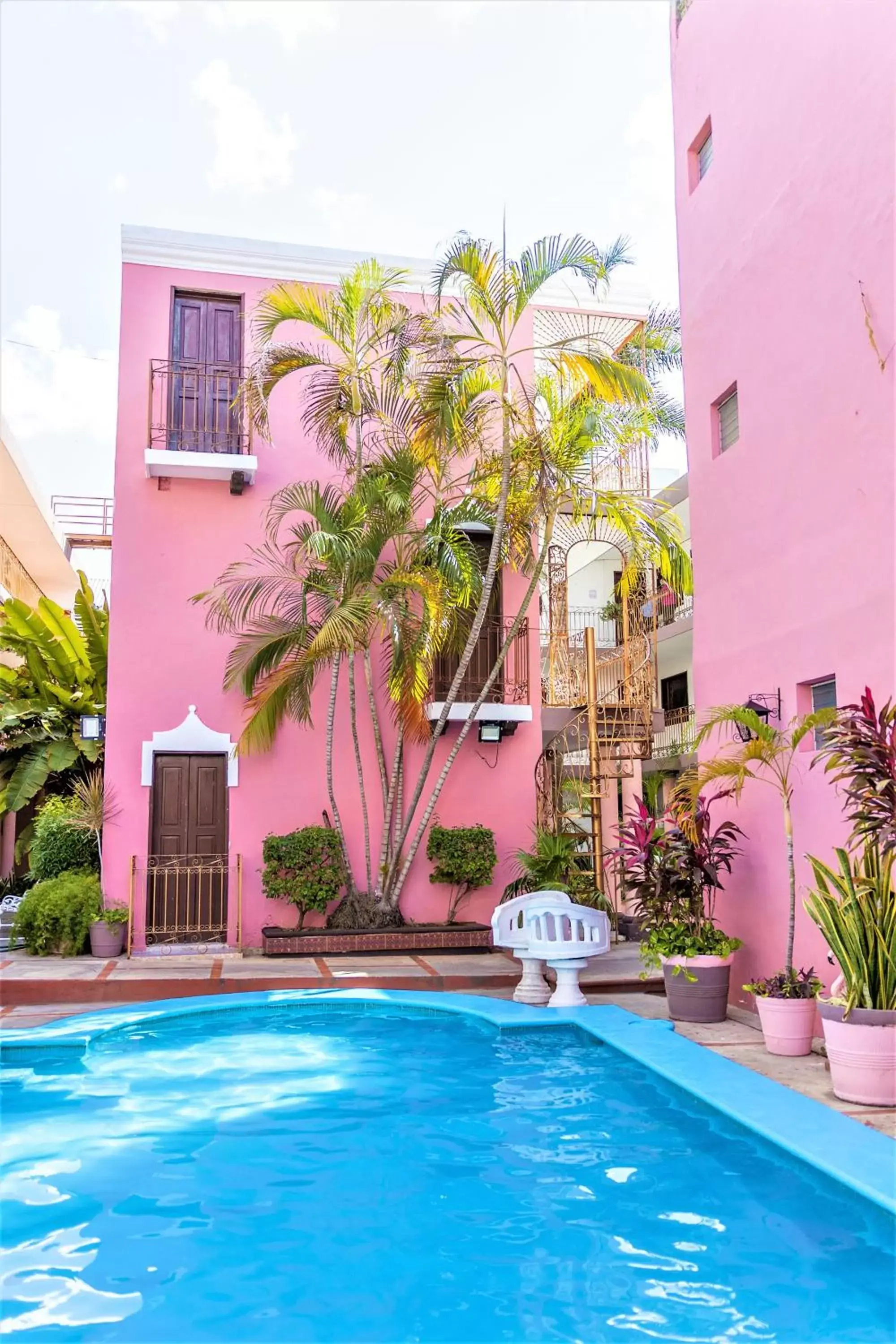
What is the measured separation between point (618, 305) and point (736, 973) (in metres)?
9.45

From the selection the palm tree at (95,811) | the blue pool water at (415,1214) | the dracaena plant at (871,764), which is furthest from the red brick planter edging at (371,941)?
the dracaena plant at (871,764)

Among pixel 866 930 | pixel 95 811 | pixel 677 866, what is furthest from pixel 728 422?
pixel 95 811

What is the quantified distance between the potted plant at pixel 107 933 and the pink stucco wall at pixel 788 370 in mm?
6317

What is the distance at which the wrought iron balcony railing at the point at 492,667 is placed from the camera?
1310cm

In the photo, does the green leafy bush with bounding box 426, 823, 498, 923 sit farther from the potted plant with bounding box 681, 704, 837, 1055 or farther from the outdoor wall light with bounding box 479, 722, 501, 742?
the potted plant with bounding box 681, 704, 837, 1055

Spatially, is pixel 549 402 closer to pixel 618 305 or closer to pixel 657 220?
pixel 618 305

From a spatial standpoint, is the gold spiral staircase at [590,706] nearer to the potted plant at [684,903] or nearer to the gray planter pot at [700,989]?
the potted plant at [684,903]

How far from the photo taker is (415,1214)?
450cm

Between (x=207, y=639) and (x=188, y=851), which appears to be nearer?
(x=188, y=851)

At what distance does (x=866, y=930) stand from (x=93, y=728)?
30.8 ft

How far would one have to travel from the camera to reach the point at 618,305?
14453mm

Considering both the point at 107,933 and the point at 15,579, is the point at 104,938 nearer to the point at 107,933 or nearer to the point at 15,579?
the point at 107,933

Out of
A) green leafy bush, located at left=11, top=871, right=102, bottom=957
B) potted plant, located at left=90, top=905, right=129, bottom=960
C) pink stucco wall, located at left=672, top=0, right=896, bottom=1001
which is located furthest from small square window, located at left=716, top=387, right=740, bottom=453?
green leafy bush, located at left=11, top=871, right=102, bottom=957

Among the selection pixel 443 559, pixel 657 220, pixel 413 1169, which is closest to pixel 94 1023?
pixel 413 1169
